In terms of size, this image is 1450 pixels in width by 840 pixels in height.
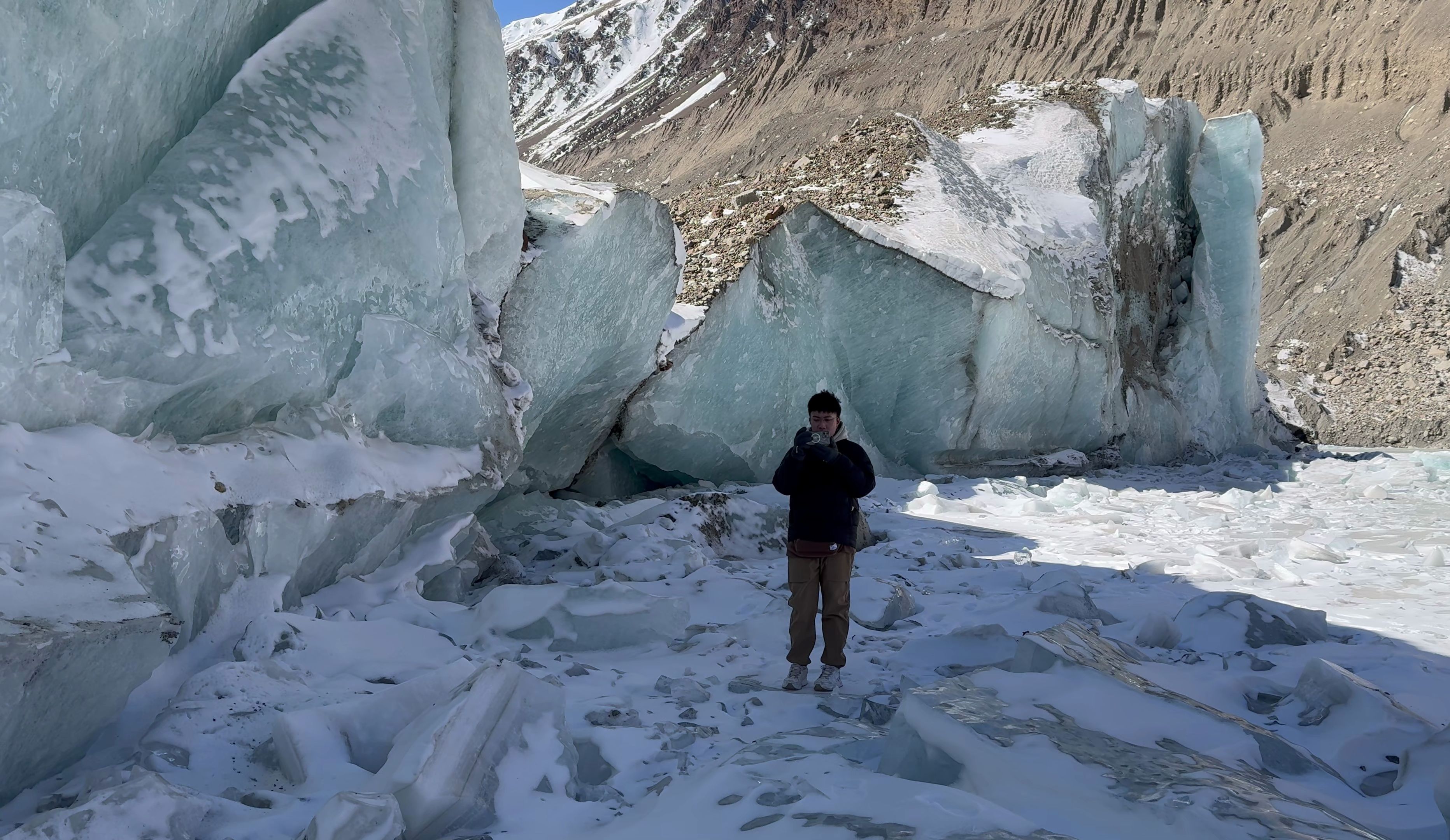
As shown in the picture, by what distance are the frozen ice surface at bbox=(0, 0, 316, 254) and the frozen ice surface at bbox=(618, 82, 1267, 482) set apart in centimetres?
343

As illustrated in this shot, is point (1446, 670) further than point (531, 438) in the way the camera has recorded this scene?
No

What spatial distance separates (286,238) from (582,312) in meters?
2.27

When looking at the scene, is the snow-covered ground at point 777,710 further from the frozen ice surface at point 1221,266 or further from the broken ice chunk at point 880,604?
the frozen ice surface at point 1221,266

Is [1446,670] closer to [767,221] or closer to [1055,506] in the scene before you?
[1055,506]

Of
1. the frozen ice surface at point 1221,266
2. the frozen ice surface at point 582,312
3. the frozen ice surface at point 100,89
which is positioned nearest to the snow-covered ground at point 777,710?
the frozen ice surface at point 582,312

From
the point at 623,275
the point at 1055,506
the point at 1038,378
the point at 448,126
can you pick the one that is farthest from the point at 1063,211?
the point at 448,126

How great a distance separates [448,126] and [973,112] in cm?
763

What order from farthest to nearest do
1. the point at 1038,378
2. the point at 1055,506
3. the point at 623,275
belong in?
the point at 1038,378 < the point at 1055,506 < the point at 623,275

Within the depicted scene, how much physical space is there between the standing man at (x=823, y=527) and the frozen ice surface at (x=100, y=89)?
2.16m

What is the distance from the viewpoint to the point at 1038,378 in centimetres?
890

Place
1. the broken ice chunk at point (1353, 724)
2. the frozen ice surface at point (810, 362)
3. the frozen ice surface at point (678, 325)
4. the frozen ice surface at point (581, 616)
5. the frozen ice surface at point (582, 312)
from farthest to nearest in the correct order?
the frozen ice surface at point (810, 362) → the frozen ice surface at point (678, 325) → the frozen ice surface at point (582, 312) → the frozen ice surface at point (581, 616) → the broken ice chunk at point (1353, 724)

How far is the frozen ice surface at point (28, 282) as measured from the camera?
2297 millimetres

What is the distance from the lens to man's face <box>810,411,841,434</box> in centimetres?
295

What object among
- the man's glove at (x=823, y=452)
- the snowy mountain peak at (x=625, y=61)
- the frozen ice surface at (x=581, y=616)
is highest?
the snowy mountain peak at (x=625, y=61)
